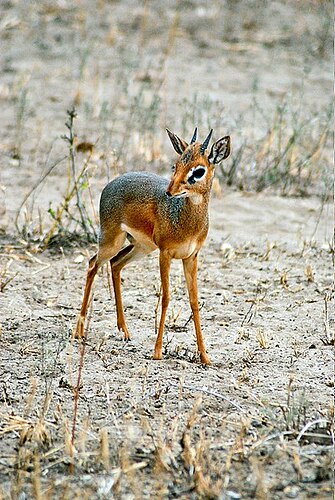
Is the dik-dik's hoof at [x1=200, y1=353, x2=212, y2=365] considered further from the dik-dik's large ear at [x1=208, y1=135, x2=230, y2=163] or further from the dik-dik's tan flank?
the dik-dik's large ear at [x1=208, y1=135, x2=230, y2=163]

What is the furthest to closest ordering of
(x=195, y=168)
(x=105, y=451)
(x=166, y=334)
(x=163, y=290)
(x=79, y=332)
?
(x=166, y=334)
(x=79, y=332)
(x=163, y=290)
(x=195, y=168)
(x=105, y=451)

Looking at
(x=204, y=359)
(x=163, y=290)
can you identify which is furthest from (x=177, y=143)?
(x=204, y=359)

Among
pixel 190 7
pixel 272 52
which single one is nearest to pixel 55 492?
pixel 272 52

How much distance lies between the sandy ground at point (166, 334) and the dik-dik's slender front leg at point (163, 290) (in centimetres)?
8

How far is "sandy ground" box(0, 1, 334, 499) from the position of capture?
4.07 m

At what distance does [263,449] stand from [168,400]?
63 centimetres

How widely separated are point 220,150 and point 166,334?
1256 millimetres

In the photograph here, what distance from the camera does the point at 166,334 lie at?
5.65m

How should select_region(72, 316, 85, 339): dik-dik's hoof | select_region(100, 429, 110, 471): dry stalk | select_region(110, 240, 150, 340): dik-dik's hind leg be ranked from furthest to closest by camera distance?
select_region(110, 240, 150, 340): dik-dik's hind leg < select_region(72, 316, 85, 339): dik-dik's hoof < select_region(100, 429, 110, 471): dry stalk

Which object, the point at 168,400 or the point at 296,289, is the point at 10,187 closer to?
the point at 296,289

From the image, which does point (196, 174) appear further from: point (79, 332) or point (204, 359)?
point (79, 332)

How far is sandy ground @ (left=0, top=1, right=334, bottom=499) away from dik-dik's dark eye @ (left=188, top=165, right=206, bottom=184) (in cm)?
97

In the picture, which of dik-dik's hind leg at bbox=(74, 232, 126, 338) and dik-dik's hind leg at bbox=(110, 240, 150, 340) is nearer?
dik-dik's hind leg at bbox=(74, 232, 126, 338)

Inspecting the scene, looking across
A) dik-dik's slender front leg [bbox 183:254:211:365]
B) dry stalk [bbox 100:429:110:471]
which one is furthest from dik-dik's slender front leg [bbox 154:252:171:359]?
dry stalk [bbox 100:429:110:471]
